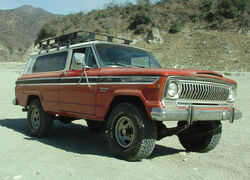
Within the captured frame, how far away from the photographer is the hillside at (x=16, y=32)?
11369 cm

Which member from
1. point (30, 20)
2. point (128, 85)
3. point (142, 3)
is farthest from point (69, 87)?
point (30, 20)

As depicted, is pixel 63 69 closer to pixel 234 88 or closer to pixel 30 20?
pixel 234 88

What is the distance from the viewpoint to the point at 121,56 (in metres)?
6.10

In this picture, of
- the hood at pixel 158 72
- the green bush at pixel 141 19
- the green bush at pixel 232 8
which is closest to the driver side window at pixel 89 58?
the hood at pixel 158 72

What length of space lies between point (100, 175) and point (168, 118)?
3.99ft

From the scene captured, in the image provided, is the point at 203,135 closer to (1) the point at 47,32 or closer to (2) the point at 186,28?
(2) the point at 186,28

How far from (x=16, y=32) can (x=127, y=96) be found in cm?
14671

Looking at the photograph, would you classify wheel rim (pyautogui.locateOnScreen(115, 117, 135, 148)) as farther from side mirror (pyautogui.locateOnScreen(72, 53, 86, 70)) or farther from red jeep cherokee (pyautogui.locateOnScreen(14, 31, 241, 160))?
side mirror (pyautogui.locateOnScreen(72, 53, 86, 70))

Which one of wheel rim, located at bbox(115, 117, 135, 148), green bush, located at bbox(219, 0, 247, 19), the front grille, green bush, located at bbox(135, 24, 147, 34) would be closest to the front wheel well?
wheel rim, located at bbox(115, 117, 135, 148)

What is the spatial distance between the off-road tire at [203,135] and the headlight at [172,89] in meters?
1.42

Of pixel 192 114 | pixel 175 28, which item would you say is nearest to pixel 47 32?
pixel 175 28

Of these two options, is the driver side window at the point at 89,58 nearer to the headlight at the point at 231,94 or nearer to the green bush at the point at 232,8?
the headlight at the point at 231,94

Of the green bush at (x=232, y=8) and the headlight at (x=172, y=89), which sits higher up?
the green bush at (x=232, y=8)

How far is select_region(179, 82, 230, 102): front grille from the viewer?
190 inches
